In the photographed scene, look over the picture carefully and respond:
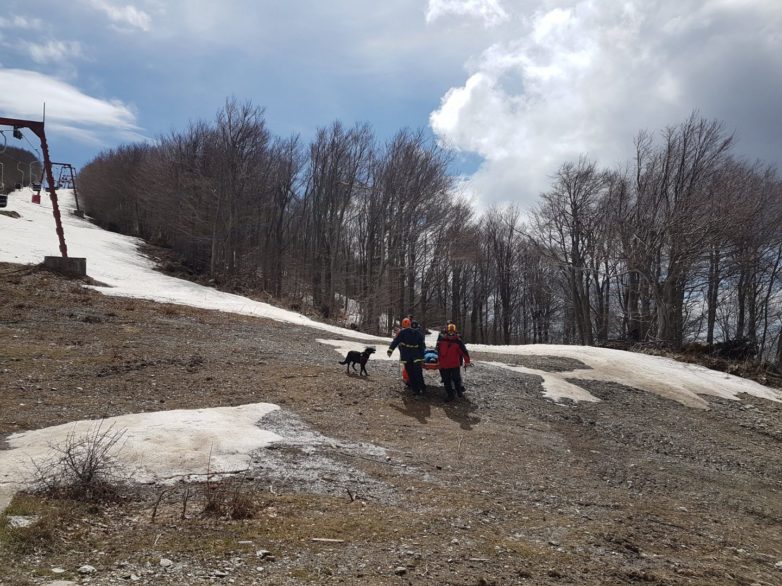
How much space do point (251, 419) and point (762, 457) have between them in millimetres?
9881

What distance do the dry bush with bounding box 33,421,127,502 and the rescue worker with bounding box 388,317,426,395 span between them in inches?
235

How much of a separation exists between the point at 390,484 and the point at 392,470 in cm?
51

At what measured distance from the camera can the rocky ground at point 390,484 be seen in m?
4.04

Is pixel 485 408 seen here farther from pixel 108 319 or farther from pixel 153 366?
pixel 108 319

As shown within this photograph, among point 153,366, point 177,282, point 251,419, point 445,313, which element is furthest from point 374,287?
point 251,419

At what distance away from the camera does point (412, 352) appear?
10.6 metres

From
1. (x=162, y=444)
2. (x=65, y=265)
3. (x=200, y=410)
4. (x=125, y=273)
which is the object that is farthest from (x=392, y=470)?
(x=125, y=273)

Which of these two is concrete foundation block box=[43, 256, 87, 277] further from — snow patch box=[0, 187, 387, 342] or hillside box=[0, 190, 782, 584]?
hillside box=[0, 190, 782, 584]

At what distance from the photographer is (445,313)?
2031 inches

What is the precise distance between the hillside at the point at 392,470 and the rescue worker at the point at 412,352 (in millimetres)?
475

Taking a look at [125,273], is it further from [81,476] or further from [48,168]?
[81,476]

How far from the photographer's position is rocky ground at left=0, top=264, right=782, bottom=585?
404 cm

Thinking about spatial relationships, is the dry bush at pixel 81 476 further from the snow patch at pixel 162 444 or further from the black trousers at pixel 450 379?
the black trousers at pixel 450 379

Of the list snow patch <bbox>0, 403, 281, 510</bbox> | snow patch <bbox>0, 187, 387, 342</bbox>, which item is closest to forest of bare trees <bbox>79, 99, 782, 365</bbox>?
snow patch <bbox>0, 187, 387, 342</bbox>
